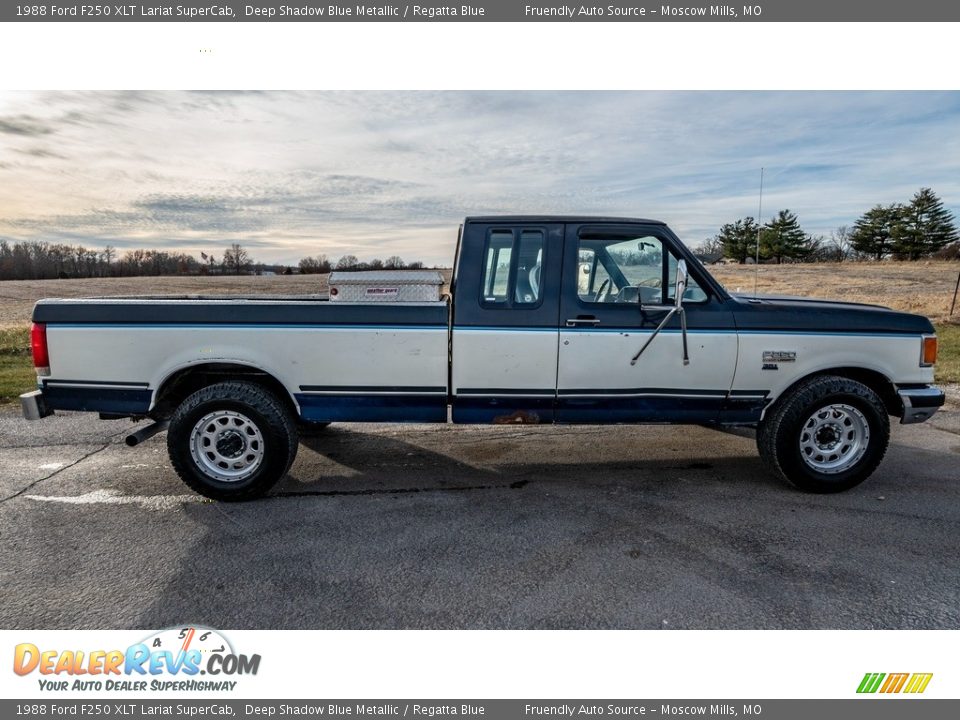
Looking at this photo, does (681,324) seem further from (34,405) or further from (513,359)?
(34,405)

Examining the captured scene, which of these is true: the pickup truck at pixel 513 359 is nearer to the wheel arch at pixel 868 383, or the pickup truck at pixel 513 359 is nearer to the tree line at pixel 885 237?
the wheel arch at pixel 868 383

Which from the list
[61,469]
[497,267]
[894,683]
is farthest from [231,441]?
[894,683]

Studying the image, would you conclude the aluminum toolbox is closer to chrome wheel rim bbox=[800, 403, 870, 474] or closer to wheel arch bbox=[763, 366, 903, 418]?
wheel arch bbox=[763, 366, 903, 418]

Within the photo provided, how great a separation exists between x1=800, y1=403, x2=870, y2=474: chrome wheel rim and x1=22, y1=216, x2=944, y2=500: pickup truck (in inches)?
0.6

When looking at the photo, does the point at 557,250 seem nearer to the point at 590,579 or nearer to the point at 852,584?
the point at 590,579

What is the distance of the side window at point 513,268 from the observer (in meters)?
4.45

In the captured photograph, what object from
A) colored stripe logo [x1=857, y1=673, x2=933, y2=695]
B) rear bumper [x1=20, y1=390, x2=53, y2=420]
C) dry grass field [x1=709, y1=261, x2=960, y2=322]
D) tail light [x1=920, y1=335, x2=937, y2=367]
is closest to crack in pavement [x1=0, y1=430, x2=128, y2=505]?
rear bumper [x1=20, y1=390, x2=53, y2=420]

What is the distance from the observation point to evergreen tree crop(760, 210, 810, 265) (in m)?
50.0

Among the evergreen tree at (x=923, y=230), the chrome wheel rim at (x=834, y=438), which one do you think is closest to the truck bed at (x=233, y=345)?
the chrome wheel rim at (x=834, y=438)

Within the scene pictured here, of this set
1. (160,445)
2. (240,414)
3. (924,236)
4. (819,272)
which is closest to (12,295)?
(160,445)

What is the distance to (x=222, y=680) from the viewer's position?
2.65 meters

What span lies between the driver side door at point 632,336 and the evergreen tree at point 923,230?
2671 inches

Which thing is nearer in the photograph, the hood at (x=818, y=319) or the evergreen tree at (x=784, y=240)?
the hood at (x=818, y=319)

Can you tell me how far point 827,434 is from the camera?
15.1 ft
